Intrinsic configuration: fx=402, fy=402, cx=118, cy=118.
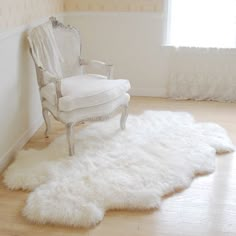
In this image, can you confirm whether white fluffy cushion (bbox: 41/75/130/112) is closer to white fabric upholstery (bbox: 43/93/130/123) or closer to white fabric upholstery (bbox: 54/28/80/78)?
white fabric upholstery (bbox: 43/93/130/123)

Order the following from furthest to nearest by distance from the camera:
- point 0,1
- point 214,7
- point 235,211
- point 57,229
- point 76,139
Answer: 1. point 214,7
2. point 76,139
3. point 0,1
4. point 235,211
5. point 57,229

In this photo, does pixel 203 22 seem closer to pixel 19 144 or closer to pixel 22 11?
pixel 22 11

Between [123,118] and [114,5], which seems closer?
[123,118]

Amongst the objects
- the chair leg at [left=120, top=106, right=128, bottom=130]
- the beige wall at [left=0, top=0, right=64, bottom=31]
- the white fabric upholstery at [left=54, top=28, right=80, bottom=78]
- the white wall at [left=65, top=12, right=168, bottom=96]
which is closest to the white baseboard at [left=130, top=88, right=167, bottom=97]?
the white wall at [left=65, top=12, right=168, bottom=96]

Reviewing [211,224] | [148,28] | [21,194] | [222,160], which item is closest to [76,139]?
[21,194]

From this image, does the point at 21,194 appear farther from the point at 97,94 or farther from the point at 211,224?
the point at 211,224

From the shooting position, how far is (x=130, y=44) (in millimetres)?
4605

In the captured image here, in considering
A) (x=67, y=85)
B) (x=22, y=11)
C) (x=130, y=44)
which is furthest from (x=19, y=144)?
(x=130, y=44)

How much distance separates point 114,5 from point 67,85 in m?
1.64

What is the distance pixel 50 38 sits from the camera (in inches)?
136

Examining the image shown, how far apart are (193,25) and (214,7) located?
289 millimetres

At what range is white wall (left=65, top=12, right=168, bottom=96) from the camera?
14.9 feet

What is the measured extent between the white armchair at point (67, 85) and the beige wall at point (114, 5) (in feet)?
2.75

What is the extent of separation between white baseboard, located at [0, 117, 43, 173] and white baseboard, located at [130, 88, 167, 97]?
1.38 meters
